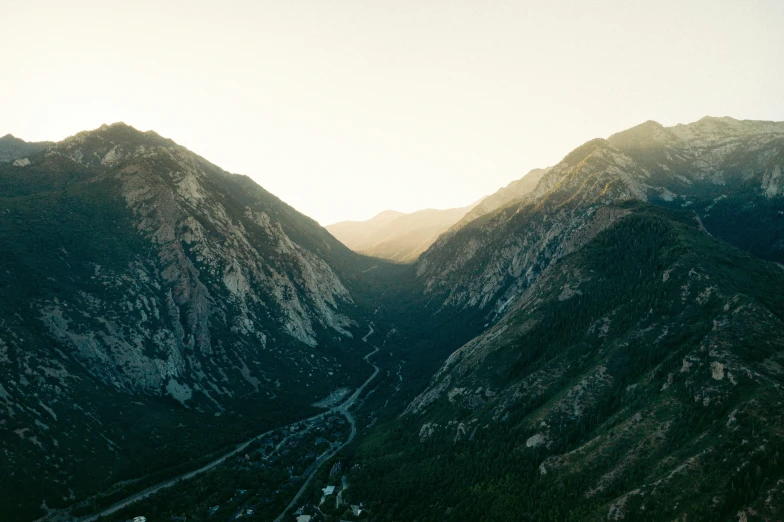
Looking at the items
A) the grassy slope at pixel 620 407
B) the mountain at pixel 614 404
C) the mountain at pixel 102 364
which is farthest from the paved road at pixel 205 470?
the grassy slope at pixel 620 407

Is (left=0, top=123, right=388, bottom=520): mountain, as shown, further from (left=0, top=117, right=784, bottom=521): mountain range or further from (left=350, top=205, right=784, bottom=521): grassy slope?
(left=350, top=205, right=784, bottom=521): grassy slope

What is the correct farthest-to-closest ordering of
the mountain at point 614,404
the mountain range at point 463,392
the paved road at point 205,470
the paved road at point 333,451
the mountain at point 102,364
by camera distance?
the paved road at point 333,451
the mountain at point 102,364
the paved road at point 205,470
the mountain range at point 463,392
the mountain at point 614,404

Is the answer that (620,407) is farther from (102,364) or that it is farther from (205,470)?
(102,364)

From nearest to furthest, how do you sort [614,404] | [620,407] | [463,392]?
1. [620,407]
2. [614,404]
3. [463,392]

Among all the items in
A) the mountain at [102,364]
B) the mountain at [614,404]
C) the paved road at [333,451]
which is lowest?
the paved road at [333,451]

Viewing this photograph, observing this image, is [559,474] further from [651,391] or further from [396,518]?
[396,518]

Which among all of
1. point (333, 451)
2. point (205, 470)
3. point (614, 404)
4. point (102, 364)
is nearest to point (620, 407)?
point (614, 404)

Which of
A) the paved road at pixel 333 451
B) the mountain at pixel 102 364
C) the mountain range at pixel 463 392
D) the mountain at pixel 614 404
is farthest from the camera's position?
the paved road at pixel 333 451

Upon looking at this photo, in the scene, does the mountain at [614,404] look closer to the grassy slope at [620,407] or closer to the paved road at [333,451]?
the grassy slope at [620,407]
